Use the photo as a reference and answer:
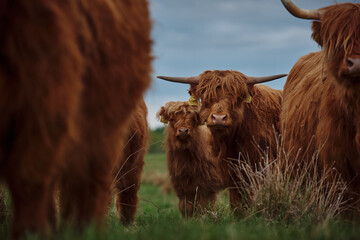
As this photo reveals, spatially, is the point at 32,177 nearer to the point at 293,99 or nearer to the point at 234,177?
the point at 293,99

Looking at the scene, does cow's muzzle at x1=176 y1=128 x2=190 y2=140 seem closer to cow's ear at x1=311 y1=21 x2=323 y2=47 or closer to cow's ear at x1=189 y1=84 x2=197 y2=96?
cow's ear at x1=189 y1=84 x2=197 y2=96

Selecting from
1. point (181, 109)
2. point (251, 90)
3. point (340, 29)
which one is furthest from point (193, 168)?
point (340, 29)

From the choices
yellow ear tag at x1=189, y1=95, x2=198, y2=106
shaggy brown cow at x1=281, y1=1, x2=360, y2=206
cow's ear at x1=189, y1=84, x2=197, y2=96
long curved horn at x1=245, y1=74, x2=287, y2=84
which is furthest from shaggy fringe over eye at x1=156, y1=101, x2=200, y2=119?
shaggy brown cow at x1=281, y1=1, x2=360, y2=206

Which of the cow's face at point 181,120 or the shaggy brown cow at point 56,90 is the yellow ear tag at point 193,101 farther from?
the shaggy brown cow at point 56,90

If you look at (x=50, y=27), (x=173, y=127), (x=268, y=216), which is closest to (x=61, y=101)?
(x=50, y=27)

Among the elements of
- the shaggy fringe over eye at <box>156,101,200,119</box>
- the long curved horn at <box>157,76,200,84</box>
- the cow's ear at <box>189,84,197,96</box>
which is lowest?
the shaggy fringe over eye at <box>156,101,200,119</box>

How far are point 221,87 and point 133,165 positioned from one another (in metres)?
1.45

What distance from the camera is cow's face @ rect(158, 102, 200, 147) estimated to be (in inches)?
263

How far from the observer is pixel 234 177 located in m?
5.48

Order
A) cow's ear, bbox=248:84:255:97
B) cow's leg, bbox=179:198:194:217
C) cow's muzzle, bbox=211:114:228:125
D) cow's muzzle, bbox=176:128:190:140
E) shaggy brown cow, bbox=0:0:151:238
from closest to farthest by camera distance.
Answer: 1. shaggy brown cow, bbox=0:0:151:238
2. cow's muzzle, bbox=211:114:228:125
3. cow's ear, bbox=248:84:255:97
4. cow's leg, bbox=179:198:194:217
5. cow's muzzle, bbox=176:128:190:140

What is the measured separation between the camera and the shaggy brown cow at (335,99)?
3.26m

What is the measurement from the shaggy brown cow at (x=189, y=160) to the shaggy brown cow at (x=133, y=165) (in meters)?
1.12

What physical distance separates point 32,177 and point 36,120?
256 mm

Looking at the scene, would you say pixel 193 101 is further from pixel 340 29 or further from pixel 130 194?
pixel 340 29
